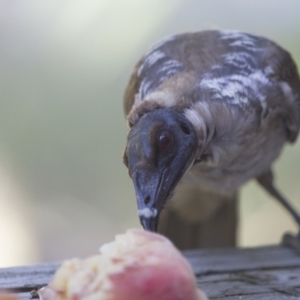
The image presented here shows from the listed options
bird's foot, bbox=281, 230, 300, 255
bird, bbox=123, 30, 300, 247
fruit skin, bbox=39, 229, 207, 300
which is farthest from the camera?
bird's foot, bbox=281, 230, 300, 255

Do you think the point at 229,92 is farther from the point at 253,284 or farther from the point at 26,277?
the point at 26,277

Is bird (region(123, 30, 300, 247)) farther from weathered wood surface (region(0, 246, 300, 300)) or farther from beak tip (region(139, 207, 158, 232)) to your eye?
weathered wood surface (region(0, 246, 300, 300))

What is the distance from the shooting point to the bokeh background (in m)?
4.64

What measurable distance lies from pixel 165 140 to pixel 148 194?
0.18 metres

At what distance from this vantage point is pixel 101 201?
4957 millimetres

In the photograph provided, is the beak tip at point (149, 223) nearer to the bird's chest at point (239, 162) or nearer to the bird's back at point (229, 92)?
the bird's back at point (229, 92)

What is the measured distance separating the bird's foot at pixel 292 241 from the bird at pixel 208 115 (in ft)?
0.99

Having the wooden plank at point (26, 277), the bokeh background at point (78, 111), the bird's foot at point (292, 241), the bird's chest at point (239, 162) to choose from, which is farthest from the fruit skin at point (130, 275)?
the bokeh background at point (78, 111)

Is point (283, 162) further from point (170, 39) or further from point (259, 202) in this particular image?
point (170, 39)

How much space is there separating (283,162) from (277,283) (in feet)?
10.2

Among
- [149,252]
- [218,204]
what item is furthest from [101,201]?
[149,252]

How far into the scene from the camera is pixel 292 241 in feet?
8.18

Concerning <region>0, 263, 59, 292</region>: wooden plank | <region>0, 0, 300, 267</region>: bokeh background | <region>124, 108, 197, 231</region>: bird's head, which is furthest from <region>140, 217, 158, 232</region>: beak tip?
<region>0, 0, 300, 267</region>: bokeh background

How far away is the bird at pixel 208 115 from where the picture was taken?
1830 mm
